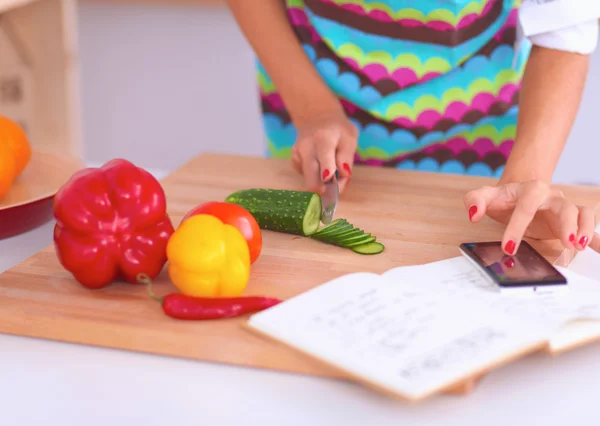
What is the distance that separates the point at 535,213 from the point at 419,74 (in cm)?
54

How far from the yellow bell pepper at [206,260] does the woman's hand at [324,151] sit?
443mm

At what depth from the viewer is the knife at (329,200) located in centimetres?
138

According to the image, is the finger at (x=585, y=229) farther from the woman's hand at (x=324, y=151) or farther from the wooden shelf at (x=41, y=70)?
the wooden shelf at (x=41, y=70)

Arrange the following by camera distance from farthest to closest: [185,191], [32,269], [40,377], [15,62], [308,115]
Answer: [15,62], [308,115], [185,191], [32,269], [40,377]

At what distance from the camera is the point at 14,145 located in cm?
135

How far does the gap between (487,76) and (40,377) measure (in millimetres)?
1190

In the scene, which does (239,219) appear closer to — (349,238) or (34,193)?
(349,238)

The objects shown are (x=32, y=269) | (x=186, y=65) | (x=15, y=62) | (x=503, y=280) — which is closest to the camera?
(x=503, y=280)

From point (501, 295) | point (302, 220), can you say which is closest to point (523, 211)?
point (501, 295)

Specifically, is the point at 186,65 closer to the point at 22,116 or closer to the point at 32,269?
the point at 22,116

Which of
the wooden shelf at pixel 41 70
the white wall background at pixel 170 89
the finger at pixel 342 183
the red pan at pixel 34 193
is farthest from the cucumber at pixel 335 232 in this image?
the white wall background at pixel 170 89

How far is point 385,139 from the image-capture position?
1.78m

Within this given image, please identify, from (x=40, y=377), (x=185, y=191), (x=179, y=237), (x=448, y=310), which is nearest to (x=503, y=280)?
(x=448, y=310)

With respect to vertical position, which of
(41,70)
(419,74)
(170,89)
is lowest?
(170,89)
